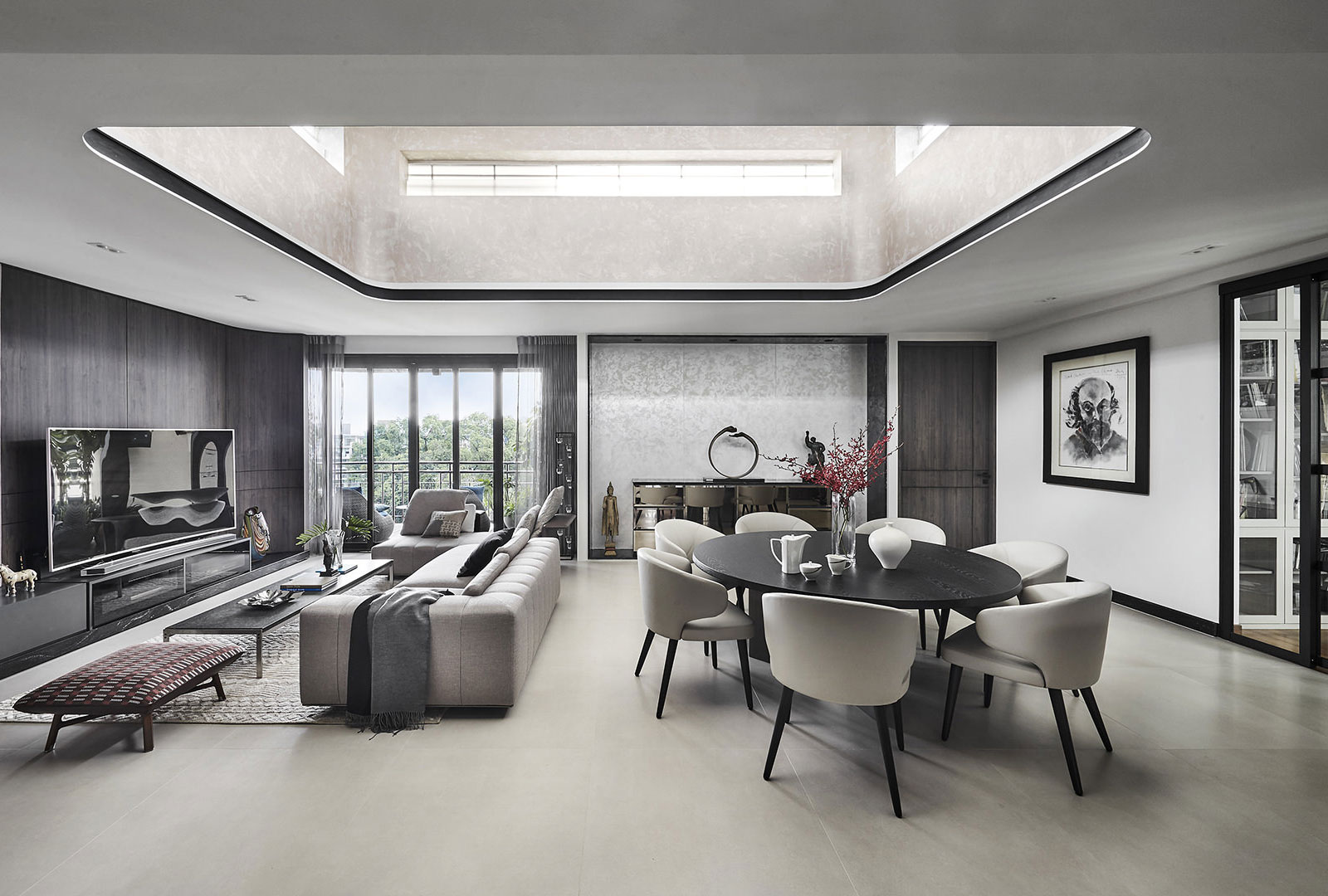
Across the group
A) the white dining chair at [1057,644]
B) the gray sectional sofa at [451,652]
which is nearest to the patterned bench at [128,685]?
the gray sectional sofa at [451,652]

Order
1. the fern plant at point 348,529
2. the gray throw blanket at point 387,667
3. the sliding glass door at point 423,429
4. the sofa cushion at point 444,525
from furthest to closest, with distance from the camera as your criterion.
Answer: the sliding glass door at point 423,429
the fern plant at point 348,529
the sofa cushion at point 444,525
the gray throw blanket at point 387,667

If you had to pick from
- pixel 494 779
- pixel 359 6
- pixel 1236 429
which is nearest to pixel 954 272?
pixel 1236 429

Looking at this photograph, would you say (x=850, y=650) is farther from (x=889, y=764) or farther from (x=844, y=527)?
(x=844, y=527)

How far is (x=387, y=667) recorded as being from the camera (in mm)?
2814

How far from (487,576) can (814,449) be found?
428 cm

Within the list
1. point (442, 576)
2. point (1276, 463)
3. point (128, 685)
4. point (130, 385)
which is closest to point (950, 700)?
point (1276, 463)

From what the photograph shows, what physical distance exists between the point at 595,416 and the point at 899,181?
379 cm

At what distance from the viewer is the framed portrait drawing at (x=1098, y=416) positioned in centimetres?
468

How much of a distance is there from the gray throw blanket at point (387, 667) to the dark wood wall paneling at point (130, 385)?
3117 millimetres

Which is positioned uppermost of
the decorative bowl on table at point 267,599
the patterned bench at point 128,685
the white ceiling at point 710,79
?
the white ceiling at point 710,79

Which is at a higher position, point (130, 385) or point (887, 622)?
point (130, 385)

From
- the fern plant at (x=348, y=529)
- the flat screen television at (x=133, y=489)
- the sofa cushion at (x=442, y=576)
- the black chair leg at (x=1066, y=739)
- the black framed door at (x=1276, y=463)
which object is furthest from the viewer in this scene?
the fern plant at (x=348, y=529)

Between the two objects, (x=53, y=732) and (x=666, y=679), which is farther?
(x=666, y=679)

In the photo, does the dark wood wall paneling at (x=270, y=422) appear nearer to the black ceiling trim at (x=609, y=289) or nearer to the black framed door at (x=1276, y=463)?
the black ceiling trim at (x=609, y=289)
